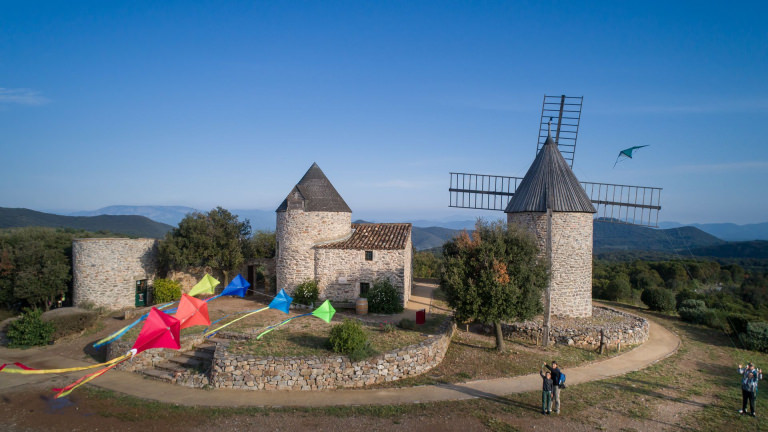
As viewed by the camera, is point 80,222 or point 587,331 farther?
point 80,222

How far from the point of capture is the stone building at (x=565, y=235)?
1859 cm

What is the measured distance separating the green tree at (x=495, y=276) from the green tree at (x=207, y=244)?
44.4 ft

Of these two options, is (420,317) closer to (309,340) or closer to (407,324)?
(407,324)

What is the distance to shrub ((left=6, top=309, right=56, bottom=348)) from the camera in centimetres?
1647

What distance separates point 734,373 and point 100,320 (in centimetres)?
2740

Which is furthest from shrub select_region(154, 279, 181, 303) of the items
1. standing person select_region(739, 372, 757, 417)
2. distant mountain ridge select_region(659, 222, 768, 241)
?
distant mountain ridge select_region(659, 222, 768, 241)

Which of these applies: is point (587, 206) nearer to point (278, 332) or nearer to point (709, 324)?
point (709, 324)

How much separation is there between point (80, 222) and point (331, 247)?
280 feet

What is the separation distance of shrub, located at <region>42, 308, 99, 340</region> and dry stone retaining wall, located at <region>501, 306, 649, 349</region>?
62.4ft

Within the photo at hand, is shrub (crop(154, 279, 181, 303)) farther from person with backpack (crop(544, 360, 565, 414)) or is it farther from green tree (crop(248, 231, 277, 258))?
person with backpack (crop(544, 360, 565, 414))

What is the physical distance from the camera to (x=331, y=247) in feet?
66.6

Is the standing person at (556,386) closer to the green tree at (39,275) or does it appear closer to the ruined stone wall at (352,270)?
the ruined stone wall at (352,270)

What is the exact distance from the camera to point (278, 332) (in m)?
15.5

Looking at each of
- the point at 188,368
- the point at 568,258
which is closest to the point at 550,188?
the point at 568,258
